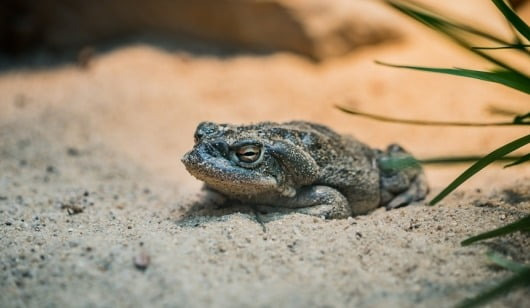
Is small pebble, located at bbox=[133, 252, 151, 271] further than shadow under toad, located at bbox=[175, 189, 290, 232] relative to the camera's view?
No

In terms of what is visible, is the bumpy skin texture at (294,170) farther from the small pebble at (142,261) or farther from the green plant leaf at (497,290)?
the green plant leaf at (497,290)

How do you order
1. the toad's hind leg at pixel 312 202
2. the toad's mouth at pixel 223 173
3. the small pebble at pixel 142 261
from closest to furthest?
1. the small pebble at pixel 142 261
2. the toad's mouth at pixel 223 173
3. the toad's hind leg at pixel 312 202

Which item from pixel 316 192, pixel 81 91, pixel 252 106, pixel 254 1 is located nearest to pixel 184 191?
pixel 316 192

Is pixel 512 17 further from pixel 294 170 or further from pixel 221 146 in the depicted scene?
pixel 221 146

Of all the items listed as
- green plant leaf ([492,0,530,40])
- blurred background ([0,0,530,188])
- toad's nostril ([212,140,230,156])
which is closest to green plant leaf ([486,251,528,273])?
green plant leaf ([492,0,530,40])

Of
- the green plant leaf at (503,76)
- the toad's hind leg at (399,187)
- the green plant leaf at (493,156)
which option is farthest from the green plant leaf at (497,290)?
the toad's hind leg at (399,187)

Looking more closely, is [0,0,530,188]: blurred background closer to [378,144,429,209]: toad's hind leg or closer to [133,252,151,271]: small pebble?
[378,144,429,209]: toad's hind leg

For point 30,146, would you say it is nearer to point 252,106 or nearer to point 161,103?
point 161,103
